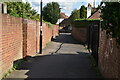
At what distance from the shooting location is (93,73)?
8914 millimetres

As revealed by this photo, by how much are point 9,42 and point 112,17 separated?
5.42m

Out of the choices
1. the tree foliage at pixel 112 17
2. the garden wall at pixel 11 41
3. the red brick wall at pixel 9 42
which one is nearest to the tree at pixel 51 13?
the garden wall at pixel 11 41

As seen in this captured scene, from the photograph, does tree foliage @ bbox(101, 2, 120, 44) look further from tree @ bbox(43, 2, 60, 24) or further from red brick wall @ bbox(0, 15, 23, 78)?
tree @ bbox(43, 2, 60, 24)

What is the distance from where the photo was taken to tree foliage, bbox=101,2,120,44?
413cm

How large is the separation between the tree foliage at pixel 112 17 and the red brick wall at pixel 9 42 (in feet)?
13.5

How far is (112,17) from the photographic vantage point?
4.18m

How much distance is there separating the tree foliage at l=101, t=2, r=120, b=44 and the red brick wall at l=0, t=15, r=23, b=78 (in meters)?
4.12

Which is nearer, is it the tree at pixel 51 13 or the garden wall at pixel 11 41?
the garden wall at pixel 11 41

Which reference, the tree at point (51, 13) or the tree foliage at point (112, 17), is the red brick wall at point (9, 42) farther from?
the tree at point (51, 13)

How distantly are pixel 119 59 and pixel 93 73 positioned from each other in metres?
3.19

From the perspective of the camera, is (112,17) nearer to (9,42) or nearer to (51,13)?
(9,42)

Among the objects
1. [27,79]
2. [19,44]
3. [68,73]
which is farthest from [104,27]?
[19,44]

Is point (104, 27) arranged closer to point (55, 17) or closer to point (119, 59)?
point (119, 59)

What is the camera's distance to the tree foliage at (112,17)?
4129mm
